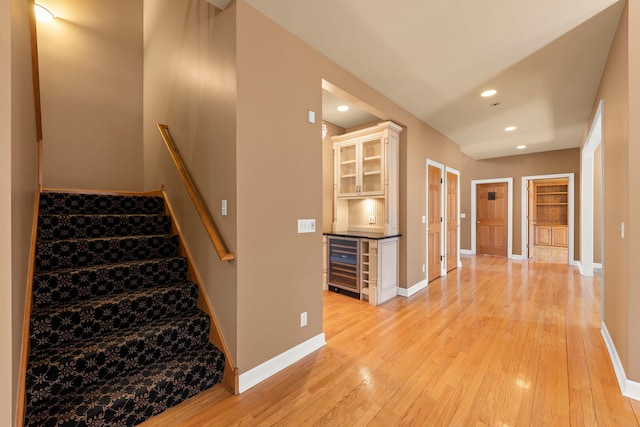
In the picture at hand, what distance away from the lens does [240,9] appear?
6.56 ft

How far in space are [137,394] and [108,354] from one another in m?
0.32

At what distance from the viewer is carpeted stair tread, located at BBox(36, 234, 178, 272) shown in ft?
7.04

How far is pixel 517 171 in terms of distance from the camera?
283 inches

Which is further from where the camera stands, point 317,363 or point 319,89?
point 319,89

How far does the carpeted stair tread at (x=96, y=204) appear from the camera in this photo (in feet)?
8.68

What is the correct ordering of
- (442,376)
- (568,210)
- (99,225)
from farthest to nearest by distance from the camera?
1. (568,210)
2. (99,225)
3. (442,376)

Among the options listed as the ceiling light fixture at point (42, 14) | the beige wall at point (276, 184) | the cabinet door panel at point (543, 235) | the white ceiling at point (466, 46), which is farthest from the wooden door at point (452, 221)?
the ceiling light fixture at point (42, 14)

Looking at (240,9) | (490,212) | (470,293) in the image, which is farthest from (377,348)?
(490,212)

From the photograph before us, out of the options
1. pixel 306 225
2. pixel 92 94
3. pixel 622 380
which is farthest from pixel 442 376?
pixel 92 94

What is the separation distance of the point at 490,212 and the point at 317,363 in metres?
7.25

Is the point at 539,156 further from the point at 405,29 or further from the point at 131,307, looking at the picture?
the point at 131,307

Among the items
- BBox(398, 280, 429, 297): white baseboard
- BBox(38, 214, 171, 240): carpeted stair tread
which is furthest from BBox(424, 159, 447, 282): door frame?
BBox(38, 214, 171, 240): carpeted stair tread

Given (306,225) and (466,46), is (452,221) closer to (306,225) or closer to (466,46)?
(466,46)

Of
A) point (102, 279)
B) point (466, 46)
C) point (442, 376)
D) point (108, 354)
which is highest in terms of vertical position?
point (466, 46)
